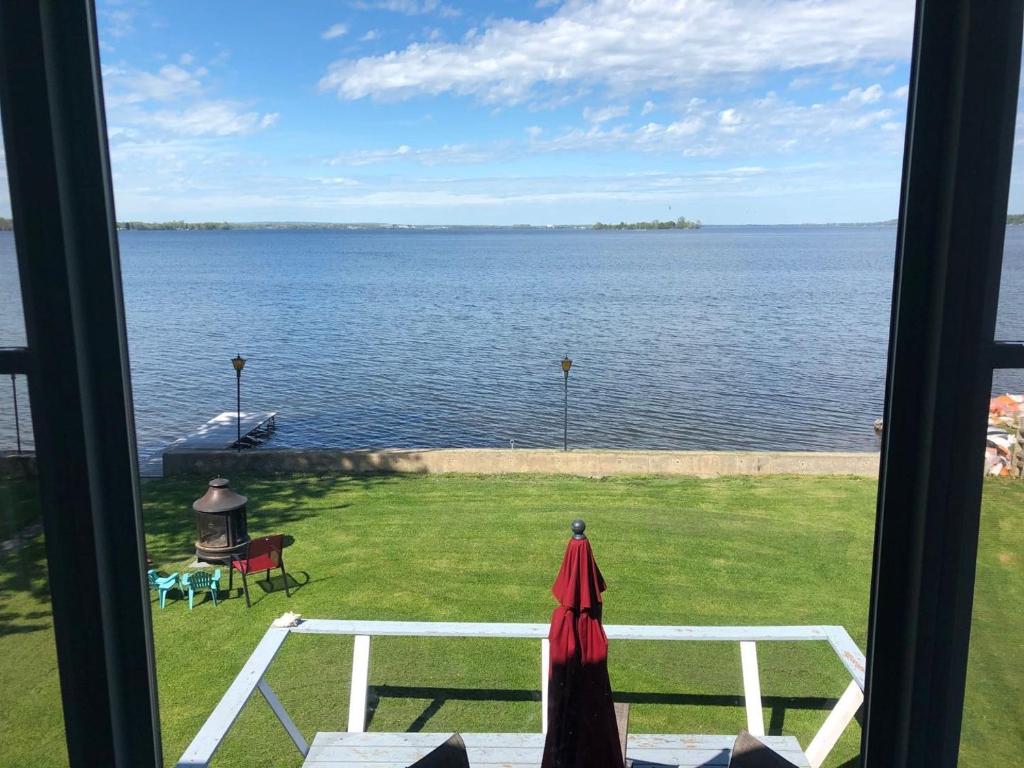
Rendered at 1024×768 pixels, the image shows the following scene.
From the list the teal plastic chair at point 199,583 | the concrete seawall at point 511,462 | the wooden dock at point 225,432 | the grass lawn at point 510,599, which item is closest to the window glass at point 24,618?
the grass lawn at point 510,599

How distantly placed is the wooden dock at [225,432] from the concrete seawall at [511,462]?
3888mm

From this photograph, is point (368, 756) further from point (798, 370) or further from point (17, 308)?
point (798, 370)

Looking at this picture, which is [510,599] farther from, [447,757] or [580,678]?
[447,757]

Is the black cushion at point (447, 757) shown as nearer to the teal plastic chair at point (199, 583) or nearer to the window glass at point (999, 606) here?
the window glass at point (999, 606)

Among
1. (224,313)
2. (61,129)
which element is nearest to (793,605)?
(61,129)

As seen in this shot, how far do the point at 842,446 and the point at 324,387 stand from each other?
65.5 feet

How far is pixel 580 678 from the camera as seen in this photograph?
11.3 ft

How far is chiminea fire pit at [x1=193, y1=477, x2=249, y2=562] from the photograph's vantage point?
874cm

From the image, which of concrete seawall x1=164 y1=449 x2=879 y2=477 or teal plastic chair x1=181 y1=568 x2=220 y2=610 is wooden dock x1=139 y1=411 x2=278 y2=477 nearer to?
concrete seawall x1=164 y1=449 x2=879 y2=477

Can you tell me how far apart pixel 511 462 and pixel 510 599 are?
19.5 feet

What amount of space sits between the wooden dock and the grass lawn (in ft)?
23.3

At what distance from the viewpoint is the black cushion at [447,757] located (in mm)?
2891

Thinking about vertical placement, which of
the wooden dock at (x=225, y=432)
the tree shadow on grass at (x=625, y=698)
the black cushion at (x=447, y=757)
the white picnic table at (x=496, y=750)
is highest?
the black cushion at (x=447, y=757)

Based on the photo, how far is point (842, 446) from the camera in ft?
70.4
